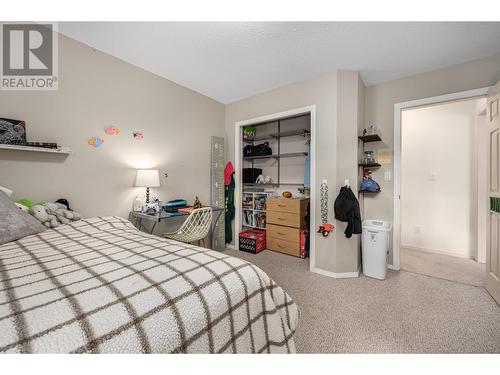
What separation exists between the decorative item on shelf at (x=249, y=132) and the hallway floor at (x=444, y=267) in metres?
3.01

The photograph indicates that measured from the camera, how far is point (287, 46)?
6.60ft

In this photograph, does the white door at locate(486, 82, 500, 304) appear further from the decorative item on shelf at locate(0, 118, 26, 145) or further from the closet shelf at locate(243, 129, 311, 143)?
the decorative item on shelf at locate(0, 118, 26, 145)

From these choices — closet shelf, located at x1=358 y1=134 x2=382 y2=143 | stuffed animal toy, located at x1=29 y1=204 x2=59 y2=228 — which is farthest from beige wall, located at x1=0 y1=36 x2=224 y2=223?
closet shelf, located at x1=358 y1=134 x2=382 y2=143

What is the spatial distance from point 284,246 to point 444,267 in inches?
80.8

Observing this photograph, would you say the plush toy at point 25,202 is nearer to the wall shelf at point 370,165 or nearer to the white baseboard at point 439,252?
the wall shelf at point 370,165

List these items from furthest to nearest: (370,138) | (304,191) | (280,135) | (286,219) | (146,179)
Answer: (280,135) → (304,191) → (286,219) → (370,138) → (146,179)

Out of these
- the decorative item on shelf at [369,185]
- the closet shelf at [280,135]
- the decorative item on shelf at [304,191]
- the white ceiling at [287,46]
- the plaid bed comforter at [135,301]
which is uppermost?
the white ceiling at [287,46]

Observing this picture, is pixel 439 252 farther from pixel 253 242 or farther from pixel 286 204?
pixel 253 242

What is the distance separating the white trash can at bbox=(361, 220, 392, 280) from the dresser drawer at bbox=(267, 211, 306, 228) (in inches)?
31.8

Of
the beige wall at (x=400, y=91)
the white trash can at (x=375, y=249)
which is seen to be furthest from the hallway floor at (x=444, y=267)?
the beige wall at (x=400, y=91)

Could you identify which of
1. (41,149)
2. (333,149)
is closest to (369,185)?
(333,149)

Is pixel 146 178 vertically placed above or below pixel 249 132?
below

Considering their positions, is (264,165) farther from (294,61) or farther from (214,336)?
(214,336)

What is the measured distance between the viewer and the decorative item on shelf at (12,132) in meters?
1.52
